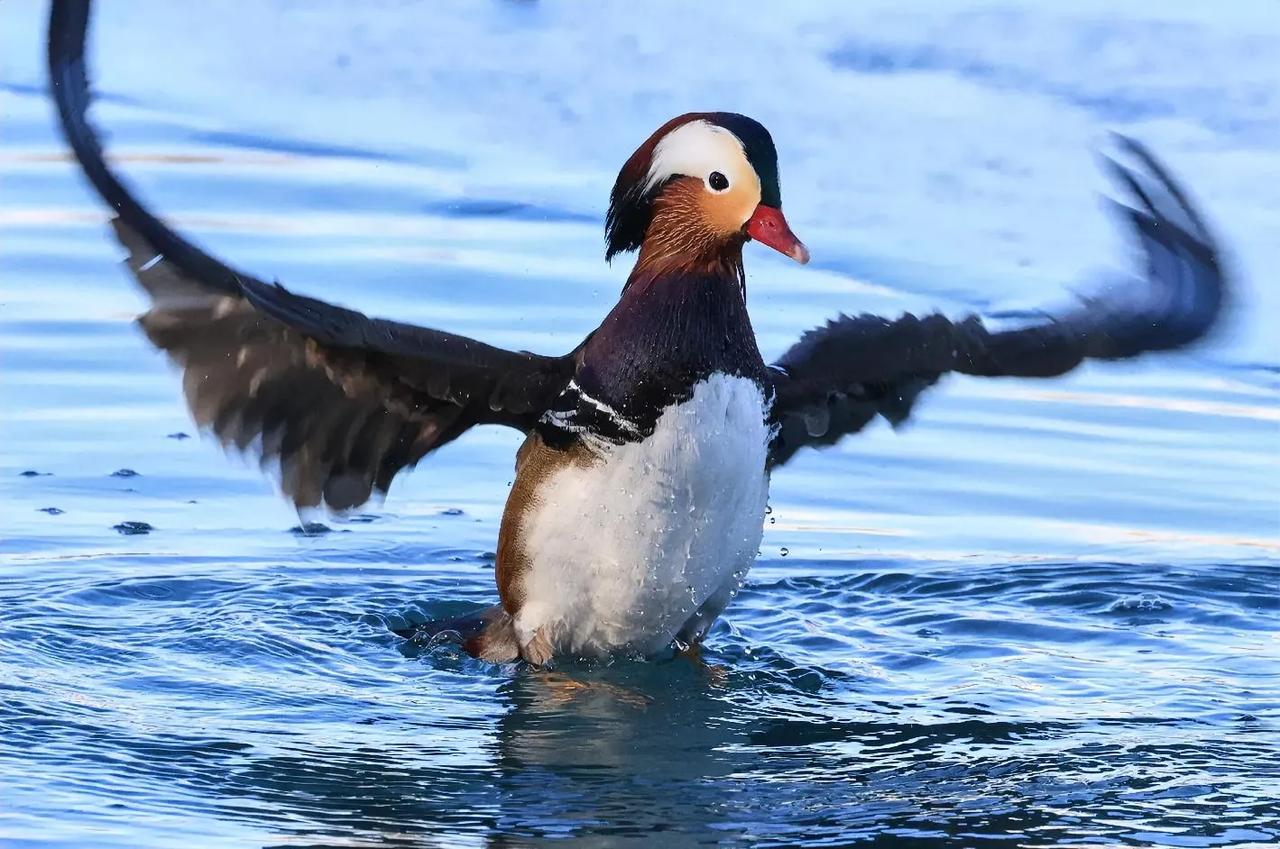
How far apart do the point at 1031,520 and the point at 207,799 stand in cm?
364

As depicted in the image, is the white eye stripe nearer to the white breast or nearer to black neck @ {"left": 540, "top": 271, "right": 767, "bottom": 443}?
black neck @ {"left": 540, "top": 271, "right": 767, "bottom": 443}

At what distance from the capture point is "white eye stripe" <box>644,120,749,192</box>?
6156mm

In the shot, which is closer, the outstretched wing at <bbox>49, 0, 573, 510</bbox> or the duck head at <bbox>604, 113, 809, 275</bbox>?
the outstretched wing at <bbox>49, 0, 573, 510</bbox>

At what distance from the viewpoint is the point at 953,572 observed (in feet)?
24.0

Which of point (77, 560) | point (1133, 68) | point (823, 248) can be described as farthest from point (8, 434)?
point (1133, 68)

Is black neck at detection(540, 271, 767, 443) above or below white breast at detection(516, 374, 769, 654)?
above

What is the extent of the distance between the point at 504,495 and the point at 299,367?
209 centimetres

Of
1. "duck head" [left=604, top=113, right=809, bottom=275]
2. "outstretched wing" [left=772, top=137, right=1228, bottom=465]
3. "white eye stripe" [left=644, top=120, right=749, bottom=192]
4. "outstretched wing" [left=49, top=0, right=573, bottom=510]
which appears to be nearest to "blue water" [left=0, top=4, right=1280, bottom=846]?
"outstretched wing" [left=772, top=137, right=1228, bottom=465]

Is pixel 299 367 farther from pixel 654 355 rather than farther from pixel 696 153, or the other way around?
pixel 696 153

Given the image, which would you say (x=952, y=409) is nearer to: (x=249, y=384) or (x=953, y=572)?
(x=953, y=572)

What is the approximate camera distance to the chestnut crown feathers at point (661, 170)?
6148 millimetres

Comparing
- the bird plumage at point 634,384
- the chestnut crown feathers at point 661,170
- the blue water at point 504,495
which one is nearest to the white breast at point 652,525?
the bird plumage at point 634,384

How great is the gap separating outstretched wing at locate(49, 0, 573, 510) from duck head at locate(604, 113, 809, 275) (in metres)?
0.46

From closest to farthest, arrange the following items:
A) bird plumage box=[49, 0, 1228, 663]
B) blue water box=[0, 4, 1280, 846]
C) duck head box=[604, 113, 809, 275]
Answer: blue water box=[0, 4, 1280, 846] → bird plumage box=[49, 0, 1228, 663] → duck head box=[604, 113, 809, 275]
